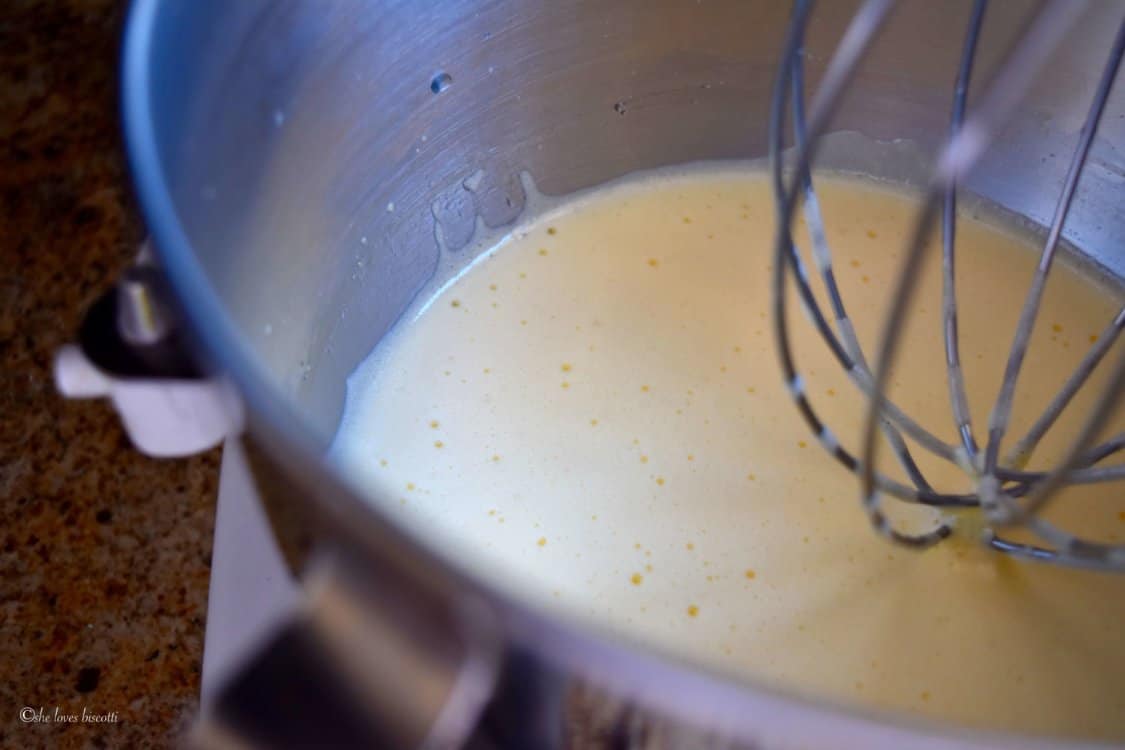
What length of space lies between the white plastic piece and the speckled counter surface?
282 mm

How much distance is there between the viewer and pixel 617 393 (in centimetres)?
71

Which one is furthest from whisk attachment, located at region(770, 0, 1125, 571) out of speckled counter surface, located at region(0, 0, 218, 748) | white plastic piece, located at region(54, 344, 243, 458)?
speckled counter surface, located at region(0, 0, 218, 748)

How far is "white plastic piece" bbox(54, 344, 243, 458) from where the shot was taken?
38cm

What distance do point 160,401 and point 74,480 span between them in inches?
13.6

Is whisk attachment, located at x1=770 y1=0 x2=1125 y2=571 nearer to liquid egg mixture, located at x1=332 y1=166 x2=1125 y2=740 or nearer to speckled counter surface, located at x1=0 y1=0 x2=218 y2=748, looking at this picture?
liquid egg mixture, located at x1=332 y1=166 x2=1125 y2=740

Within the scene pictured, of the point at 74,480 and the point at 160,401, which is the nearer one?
the point at 160,401

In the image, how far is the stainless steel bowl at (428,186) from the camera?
302mm

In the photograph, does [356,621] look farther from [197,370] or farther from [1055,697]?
[1055,697]

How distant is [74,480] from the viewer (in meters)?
0.69

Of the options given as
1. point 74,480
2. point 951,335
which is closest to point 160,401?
point 74,480

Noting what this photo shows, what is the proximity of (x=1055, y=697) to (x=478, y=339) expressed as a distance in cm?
40

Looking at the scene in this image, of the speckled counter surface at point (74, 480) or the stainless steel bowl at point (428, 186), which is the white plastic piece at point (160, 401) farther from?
the speckled counter surface at point (74, 480)

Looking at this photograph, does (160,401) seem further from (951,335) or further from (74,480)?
(951,335)

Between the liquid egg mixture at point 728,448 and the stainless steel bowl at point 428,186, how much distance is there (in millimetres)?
46
